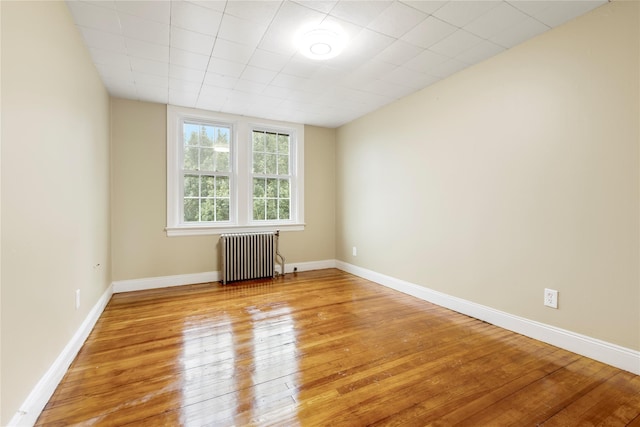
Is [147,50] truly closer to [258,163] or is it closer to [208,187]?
[208,187]

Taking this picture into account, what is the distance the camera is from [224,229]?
4.21 meters

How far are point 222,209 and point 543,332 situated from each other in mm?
3859

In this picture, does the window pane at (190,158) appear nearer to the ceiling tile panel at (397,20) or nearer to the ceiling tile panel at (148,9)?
the ceiling tile panel at (148,9)

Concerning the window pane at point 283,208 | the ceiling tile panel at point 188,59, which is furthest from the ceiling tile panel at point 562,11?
the window pane at point 283,208

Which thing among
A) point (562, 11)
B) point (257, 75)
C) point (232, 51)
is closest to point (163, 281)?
point (257, 75)

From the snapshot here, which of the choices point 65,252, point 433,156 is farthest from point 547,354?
point 65,252

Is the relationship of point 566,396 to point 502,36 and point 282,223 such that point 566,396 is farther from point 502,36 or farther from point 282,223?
point 282,223

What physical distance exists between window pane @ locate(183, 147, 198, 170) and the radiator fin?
106cm

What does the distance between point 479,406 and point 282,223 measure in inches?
139

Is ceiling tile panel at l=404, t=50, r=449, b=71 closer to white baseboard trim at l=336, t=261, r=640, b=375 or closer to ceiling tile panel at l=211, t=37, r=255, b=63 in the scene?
ceiling tile panel at l=211, t=37, r=255, b=63

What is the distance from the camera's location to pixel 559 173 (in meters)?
2.17

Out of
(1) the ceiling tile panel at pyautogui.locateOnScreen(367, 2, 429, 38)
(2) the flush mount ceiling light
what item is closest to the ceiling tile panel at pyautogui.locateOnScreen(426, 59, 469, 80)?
(1) the ceiling tile panel at pyautogui.locateOnScreen(367, 2, 429, 38)

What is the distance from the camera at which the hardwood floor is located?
1.46m

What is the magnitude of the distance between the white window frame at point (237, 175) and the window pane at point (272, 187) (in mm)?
271
